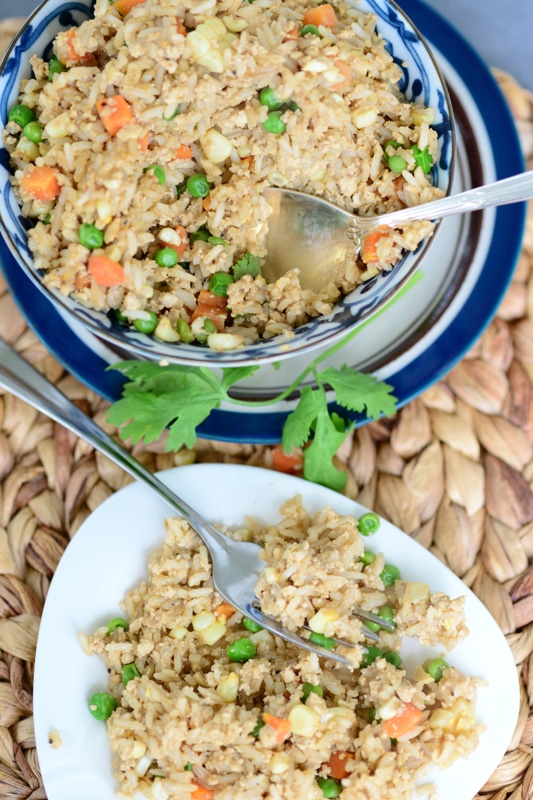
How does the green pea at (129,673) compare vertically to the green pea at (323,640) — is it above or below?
below

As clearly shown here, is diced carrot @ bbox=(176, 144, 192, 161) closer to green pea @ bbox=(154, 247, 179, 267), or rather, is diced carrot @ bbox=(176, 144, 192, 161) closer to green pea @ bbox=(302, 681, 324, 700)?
green pea @ bbox=(154, 247, 179, 267)

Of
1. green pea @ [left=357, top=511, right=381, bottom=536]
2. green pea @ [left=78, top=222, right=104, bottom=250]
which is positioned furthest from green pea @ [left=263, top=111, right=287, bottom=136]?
green pea @ [left=357, top=511, right=381, bottom=536]

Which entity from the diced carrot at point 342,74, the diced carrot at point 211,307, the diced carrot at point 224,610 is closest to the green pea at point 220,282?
the diced carrot at point 211,307

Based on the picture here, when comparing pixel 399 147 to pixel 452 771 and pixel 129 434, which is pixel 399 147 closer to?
pixel 129 434

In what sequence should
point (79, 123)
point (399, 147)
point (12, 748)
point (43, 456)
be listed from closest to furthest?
point (79, 123), point (399, 147), point (12, 748), point (43, 456)

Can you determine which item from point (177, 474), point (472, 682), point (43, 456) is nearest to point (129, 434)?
point (177, 474)

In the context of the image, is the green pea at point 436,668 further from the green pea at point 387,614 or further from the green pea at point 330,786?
the green pea at point 330,786

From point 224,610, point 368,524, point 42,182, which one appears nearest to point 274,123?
point 42,182

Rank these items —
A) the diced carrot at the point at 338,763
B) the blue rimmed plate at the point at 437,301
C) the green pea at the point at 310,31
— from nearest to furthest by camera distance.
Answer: the green pea at the point at 310,31 < the diced carrot at the point at 338,763 < the blue rimmed plate at the point at 437,301
